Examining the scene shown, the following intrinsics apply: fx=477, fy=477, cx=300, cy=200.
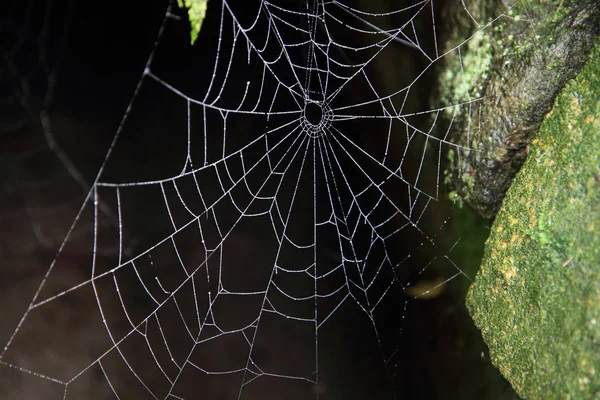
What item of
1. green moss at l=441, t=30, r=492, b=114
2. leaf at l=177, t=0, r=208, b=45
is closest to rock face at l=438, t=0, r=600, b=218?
green moss at l=441, t=30, r=492, b=114

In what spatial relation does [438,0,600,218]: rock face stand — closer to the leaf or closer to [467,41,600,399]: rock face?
[467,41,600,399]: rock face

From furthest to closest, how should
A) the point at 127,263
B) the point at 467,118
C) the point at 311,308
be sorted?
the point at 311,308 → the point at 467,118 → the point at 127,263

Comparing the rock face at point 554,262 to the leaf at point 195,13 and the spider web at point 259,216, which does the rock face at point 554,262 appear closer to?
the spider web at point 259,216

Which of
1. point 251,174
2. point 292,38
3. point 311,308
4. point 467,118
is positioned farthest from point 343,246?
point 292,38

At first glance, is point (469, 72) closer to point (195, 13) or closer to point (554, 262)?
point (554, 262)

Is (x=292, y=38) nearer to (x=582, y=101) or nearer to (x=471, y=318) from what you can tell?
(x=582, y=101)
